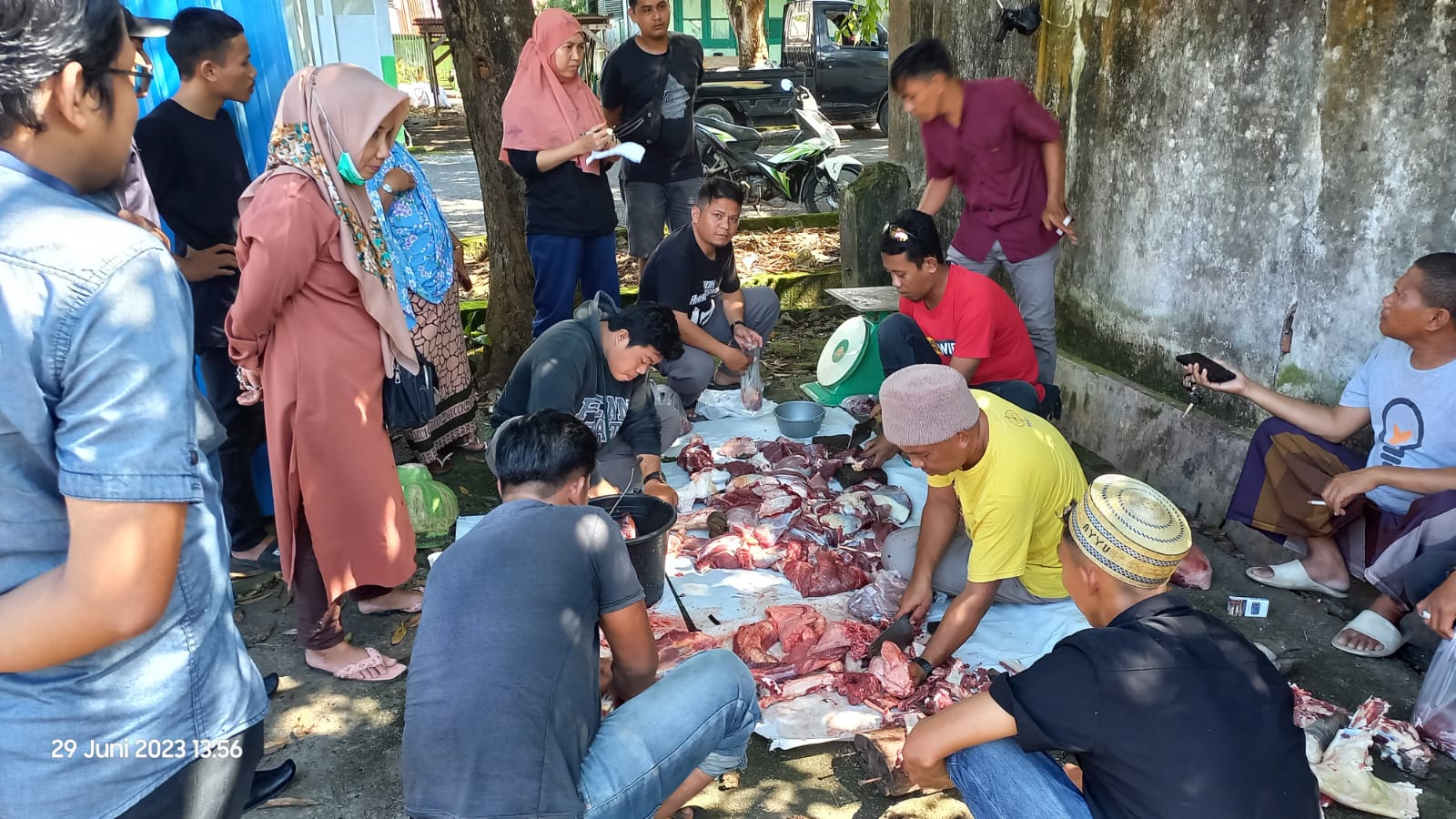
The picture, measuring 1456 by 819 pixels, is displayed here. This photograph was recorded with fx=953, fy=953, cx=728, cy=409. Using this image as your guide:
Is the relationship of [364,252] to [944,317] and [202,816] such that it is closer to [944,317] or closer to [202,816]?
[202,816]

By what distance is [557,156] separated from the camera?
5133 mm

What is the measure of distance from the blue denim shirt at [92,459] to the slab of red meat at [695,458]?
376cm

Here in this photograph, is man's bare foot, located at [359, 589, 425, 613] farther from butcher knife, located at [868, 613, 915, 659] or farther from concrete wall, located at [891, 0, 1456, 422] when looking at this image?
concrete wall, located at [891, 0, 1456, 422]

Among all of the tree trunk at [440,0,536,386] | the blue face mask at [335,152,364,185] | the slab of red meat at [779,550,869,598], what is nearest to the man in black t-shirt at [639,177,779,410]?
the tree trunk at [440,0,536,386]

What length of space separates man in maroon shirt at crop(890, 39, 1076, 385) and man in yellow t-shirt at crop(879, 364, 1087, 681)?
1.94 meters

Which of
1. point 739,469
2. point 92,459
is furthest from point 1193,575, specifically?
point 92,459

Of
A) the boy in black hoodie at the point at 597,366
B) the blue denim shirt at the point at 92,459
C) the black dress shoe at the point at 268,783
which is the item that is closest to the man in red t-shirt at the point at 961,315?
the boy in black hoodie at the point at 597,366

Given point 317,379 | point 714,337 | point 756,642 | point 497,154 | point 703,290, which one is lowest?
point 756,642

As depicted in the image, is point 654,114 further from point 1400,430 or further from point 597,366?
point 1400,430

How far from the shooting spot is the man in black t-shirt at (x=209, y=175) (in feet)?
12.1

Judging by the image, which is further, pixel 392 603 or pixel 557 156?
pixel 557 156

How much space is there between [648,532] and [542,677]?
5.05 ft

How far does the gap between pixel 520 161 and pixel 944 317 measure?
2.45 m

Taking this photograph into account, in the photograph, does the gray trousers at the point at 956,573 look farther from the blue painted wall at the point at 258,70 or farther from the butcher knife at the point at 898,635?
the blue painted wall at the point at 258,70
